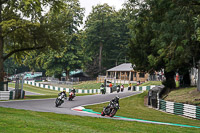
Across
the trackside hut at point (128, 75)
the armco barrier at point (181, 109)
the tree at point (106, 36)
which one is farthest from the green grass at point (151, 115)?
the tree at point (106, 36)

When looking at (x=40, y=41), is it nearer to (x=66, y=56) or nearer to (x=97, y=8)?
(x=66, y=56)

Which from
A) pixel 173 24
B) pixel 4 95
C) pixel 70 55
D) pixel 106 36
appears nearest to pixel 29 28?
pixel 4 95

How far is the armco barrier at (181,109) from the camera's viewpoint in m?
19.4

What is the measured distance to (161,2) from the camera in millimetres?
19641

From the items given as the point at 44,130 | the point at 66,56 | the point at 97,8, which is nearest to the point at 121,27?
the point at 97,8

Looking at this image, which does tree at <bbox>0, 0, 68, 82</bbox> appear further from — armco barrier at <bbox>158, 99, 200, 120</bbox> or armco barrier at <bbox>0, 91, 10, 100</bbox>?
armco barrier at <bbox>158, 99, 200, 120</bbox>

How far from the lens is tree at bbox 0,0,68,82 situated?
27139 mm

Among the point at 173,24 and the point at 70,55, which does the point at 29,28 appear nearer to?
the point at 173,24

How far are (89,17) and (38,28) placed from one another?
198ft

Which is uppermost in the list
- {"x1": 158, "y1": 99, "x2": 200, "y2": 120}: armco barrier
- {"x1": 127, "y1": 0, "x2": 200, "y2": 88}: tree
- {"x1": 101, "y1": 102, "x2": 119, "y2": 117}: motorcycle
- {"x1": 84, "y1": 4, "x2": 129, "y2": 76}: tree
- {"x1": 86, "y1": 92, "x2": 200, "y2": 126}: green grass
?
{"x1": 84, "y1": 4, "x2": 129, "y2": 76}: tree

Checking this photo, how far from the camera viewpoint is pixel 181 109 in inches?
826

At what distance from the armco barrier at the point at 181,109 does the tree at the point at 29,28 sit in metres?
13.5

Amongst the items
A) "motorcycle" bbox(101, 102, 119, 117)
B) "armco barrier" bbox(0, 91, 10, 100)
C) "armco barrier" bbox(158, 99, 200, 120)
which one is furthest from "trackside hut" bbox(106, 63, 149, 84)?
"motorcycle" bbox(101, 102, 119, 117)

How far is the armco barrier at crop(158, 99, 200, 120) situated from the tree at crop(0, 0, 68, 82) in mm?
13475
